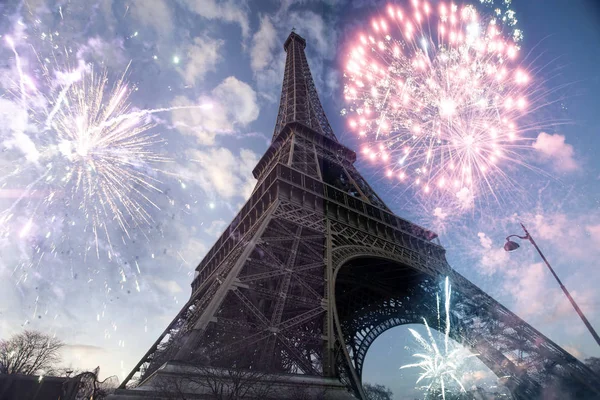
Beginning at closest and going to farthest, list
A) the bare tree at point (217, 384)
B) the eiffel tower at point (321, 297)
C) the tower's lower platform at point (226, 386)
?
1. the tower's lower platform at point (226, 386)
2. the bare tree at point (217, 384)
3. the eiffel tower at point (321, 297)

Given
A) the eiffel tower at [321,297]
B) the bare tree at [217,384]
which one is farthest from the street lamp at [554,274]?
the bare tree at [217,384]

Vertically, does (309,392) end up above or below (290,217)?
below

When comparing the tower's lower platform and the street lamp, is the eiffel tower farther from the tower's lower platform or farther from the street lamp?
the street lamp

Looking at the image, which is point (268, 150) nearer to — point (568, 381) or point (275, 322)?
point (275, 322)

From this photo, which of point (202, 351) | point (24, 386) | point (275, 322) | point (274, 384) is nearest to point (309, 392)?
point (274, 384)

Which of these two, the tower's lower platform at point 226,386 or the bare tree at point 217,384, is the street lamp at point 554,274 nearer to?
the tower's lower platform at point 226,386
